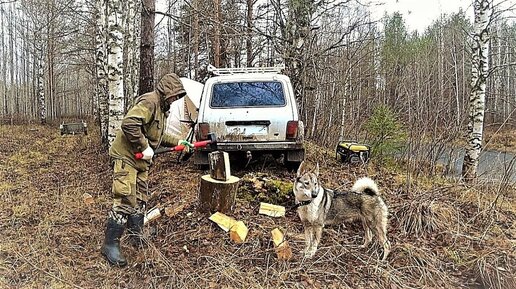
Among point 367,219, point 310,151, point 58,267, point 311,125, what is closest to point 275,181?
point 367,219

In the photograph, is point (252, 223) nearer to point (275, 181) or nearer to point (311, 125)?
point (275, 181)

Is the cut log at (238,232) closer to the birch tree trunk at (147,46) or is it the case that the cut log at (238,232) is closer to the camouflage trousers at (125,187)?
the camouflage trousers at (125,187)

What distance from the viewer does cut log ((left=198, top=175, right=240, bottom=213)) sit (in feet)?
16.0

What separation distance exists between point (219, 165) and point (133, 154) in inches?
49.2

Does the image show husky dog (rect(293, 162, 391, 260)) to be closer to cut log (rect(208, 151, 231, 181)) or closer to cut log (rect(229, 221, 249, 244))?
cut log (rect(229, 221, 249, 244))

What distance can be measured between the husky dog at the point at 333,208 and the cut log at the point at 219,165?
3.37 ft

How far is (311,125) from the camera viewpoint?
539 inches

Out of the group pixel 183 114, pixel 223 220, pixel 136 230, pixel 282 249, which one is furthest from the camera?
pixel 183 114

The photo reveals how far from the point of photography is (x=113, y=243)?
159 inches

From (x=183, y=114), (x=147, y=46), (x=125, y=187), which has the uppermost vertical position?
(x=147, y=46)

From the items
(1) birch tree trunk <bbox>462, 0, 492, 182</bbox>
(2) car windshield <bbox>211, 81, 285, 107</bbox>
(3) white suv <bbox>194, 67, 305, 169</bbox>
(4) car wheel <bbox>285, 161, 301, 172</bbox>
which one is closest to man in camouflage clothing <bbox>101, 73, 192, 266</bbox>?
(3) white suv <bbox>194, 67, 305, 169</bbox>

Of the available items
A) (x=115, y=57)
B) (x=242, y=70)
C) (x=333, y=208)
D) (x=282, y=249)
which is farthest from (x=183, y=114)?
(x=282, y=249)

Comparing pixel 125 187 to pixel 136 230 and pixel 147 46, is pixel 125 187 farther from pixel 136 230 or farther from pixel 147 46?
pixel 147 46

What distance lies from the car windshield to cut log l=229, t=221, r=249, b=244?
2.94 m
